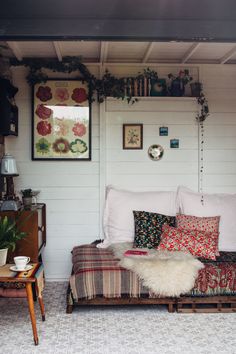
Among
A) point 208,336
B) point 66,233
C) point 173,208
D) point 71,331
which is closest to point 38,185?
point 66,233

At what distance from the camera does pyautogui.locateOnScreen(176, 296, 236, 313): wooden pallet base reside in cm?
382

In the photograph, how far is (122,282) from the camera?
12.3ft

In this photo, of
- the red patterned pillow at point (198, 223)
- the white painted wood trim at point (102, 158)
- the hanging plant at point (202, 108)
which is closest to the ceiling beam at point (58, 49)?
the white painted wood trim at point (102, 158)

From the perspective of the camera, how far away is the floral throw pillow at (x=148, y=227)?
4.51m

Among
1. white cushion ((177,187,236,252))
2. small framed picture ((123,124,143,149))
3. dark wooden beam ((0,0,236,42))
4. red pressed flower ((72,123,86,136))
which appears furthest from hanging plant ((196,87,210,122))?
dark wooden beam ((0,0,236,42))

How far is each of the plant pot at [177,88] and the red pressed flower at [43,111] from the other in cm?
151

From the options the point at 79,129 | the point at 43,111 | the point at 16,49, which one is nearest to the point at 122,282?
the point at 79,129

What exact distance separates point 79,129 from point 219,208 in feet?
6.21

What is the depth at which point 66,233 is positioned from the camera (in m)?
5.07

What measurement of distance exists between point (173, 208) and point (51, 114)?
6.02 feet

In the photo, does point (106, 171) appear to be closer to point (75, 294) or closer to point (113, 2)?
point (75, 294)

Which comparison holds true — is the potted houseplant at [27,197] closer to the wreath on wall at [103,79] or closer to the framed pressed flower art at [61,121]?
the framed pressed flower art at [61,121]

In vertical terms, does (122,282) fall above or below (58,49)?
below

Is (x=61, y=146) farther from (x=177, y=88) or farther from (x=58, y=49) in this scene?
(x=177, y=88)
